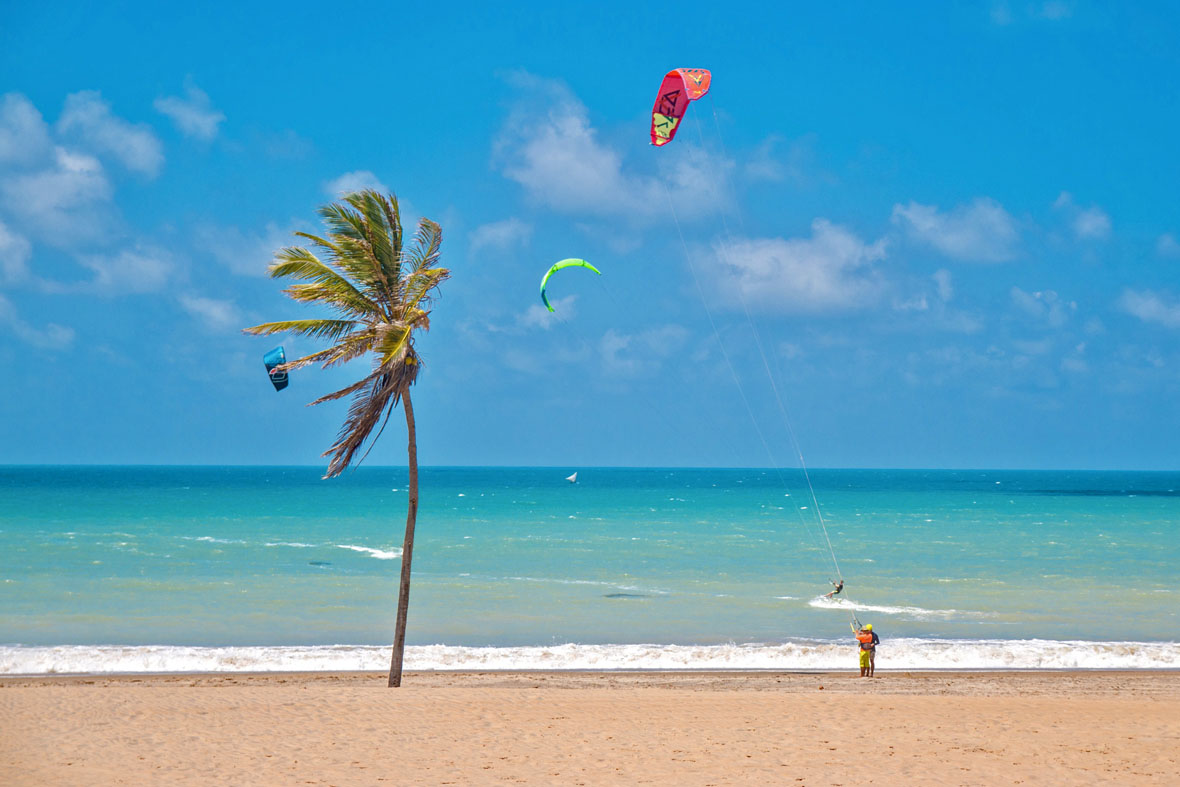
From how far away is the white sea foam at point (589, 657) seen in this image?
17.4 m

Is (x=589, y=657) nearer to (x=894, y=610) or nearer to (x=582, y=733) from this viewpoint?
(x=582, y=733)

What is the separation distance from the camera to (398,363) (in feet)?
44.9

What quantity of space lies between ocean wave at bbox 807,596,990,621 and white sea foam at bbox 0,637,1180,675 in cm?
394

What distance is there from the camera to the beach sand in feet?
31.4

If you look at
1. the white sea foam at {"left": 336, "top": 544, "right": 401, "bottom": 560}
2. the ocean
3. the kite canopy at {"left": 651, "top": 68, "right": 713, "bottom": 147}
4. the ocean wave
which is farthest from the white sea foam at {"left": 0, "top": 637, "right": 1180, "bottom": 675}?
the white sea foam at {"left": 336, "top": 544, "right": 401, "bottom": 560}

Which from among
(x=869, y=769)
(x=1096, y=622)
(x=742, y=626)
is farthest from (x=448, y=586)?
(x=869, y=769)

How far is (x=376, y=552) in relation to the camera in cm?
3950

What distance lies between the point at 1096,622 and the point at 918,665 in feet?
23.3

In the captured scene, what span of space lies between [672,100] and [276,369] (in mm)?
8080

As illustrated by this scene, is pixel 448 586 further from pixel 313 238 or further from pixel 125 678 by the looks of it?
pixel 313 238

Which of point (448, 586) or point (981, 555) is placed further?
point (981, 555)

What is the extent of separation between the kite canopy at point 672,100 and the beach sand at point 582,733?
9.30 metres

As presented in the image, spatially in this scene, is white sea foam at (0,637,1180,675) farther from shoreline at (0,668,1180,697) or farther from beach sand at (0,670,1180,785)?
beach sand at (0,670,1180,785)

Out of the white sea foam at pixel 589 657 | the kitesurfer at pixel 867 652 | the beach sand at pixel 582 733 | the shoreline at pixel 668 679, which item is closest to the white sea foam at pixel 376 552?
the white sea foam at pixel 589 657
